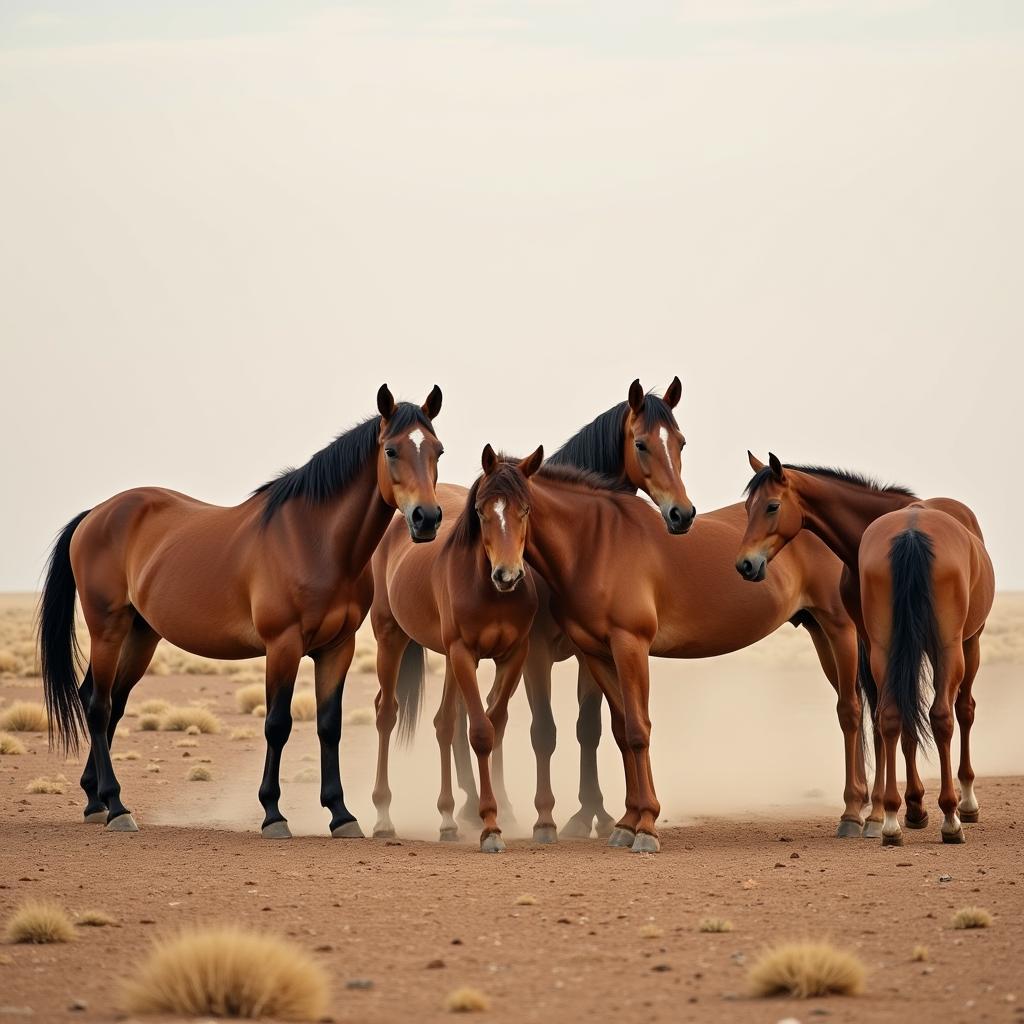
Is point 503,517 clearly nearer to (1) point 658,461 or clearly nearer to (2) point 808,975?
(1) point 658,461

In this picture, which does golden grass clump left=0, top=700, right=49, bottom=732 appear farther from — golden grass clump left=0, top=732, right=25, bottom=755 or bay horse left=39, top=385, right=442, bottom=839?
bay horse left=39, top=385, right=442, bottom=839

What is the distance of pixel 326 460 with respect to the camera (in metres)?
12.2

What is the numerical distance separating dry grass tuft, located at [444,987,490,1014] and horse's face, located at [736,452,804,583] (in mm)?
5733

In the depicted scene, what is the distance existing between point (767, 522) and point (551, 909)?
4101mm

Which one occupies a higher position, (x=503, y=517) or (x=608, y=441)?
(x=608, y=441)

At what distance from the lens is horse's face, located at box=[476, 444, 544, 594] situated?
10.4 metres

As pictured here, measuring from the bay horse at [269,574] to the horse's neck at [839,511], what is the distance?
9.57 ft

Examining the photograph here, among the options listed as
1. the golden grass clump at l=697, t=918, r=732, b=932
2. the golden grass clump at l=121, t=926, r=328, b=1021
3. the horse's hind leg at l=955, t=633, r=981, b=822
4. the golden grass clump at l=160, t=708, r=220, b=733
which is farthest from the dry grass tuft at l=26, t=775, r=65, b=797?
the golden grass clump at l=121, t=926, r=328, b=1021

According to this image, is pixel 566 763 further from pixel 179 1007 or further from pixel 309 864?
pixel 179 1007

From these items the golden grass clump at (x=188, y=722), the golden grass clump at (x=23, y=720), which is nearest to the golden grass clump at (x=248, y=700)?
the golden grass clump at (x=188, y=722)

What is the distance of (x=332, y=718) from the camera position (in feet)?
40.2

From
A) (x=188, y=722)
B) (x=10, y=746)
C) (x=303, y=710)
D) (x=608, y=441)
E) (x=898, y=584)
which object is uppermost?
(x=608, y=441)

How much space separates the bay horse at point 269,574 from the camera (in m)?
11.8

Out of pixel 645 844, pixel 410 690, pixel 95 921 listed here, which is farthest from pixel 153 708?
pixel 95 921
